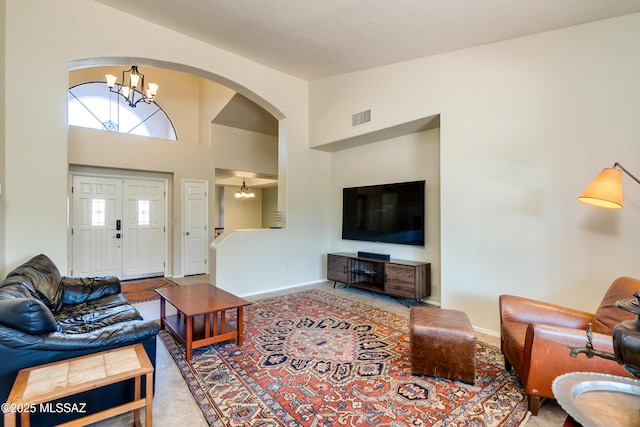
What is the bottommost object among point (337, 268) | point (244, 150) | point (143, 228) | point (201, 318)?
point (201, 318)

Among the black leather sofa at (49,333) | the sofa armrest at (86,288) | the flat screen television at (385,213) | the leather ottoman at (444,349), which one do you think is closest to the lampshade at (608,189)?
the leather ottoman at (444,349)

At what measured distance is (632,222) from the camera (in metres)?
2.47

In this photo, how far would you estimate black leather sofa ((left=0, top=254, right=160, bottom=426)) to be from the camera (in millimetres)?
1591

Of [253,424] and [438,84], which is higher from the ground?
[438,84]

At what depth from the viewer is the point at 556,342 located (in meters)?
1.80

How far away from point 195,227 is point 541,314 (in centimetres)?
613

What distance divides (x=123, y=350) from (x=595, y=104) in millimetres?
4142

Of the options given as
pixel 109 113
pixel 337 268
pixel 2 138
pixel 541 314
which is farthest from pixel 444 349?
pixel 109 113

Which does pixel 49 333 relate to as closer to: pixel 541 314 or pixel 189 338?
pixel 189 338

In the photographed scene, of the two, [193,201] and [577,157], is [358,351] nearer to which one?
[577,157]

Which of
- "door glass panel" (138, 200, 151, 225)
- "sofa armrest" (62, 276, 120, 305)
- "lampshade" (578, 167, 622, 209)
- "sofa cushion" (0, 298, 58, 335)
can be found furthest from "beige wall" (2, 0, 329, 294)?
"lampshade" (578, 167, 622, 209)

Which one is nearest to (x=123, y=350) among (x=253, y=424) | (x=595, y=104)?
(x=253, y=424)

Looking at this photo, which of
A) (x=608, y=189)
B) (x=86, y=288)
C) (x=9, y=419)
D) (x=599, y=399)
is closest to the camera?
(x=599, y=399)

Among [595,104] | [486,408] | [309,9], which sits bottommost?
[486,408]
